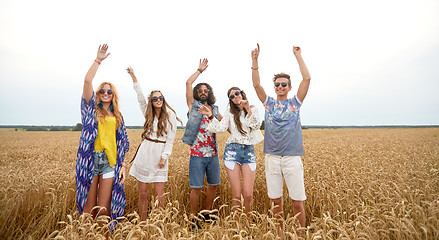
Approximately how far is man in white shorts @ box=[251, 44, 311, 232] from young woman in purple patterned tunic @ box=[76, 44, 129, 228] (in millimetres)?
2446

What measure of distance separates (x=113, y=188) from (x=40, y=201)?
4.93 ft

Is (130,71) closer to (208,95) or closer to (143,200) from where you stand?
(208,95)

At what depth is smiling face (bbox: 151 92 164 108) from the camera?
403 centimetres

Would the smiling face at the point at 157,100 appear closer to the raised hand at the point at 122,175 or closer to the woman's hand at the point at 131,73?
the woman's hand at the point at 131,73

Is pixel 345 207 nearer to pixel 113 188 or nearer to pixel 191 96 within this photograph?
pixel 191 96

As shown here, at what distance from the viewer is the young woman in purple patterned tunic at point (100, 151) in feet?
11.3

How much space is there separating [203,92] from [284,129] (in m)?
1.71

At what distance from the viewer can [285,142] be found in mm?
3344

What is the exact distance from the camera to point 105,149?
358cm

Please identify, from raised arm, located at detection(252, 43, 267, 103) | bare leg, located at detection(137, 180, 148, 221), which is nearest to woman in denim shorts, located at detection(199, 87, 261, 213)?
raised arm, located at detection(252, 43, 267, 103)

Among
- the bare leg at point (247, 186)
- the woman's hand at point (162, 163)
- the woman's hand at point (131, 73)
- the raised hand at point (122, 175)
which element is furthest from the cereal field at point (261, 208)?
the woman's hand at point (131, 73)

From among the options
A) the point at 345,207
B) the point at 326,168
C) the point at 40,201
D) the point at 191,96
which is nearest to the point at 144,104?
the point at 191,96

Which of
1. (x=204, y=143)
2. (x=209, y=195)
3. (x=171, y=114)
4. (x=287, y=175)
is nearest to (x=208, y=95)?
(x=171, y=114)

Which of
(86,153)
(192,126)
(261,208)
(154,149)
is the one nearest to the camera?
(86,153)
